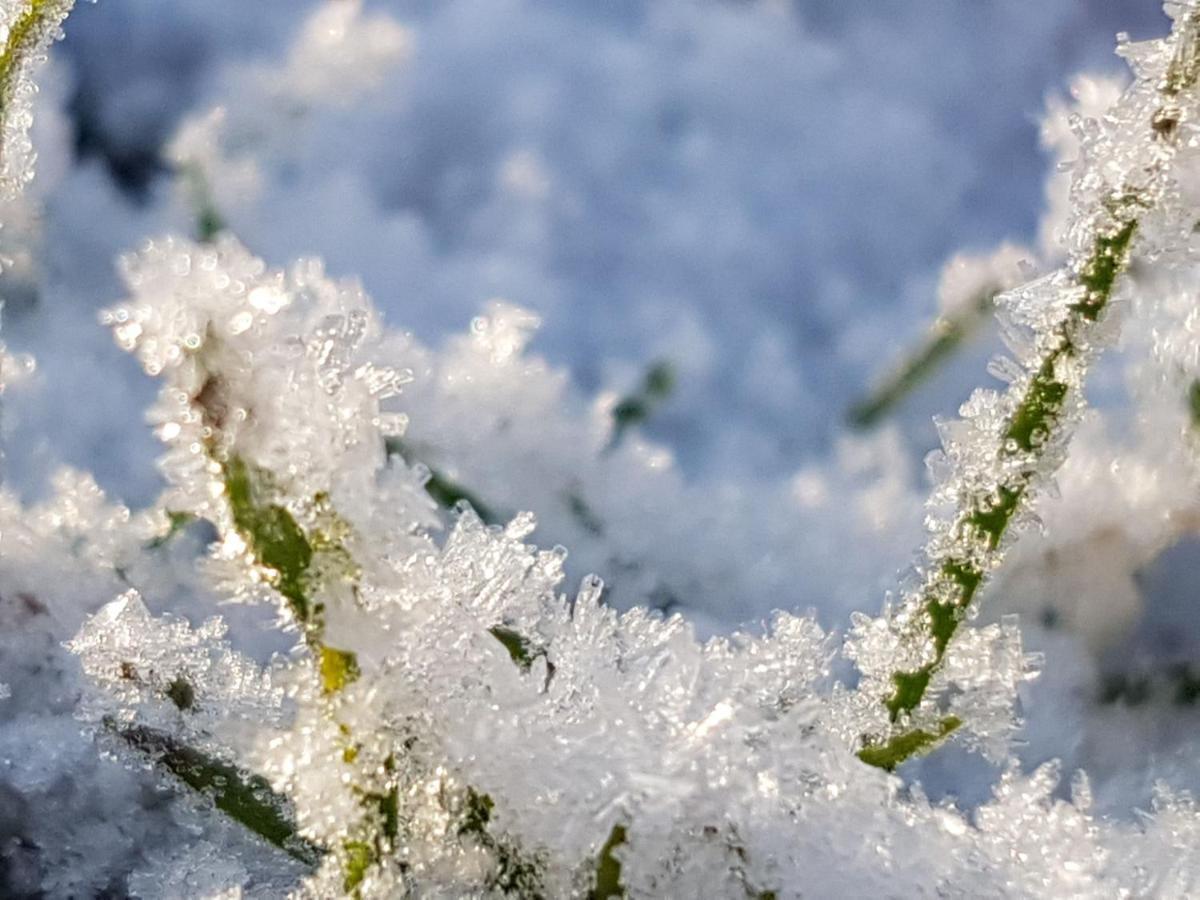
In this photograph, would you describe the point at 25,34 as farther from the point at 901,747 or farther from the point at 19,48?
the point at 901,747

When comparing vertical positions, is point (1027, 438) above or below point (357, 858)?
above

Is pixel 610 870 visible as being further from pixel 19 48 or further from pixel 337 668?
pixel 19 48

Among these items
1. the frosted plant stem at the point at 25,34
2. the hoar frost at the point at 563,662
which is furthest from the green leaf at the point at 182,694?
the frosted plant stem at the point at 25,34

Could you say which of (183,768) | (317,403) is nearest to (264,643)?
(183,768)

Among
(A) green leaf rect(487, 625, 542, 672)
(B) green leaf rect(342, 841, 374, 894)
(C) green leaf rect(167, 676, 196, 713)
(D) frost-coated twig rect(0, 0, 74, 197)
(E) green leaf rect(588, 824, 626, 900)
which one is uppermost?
(D) frost-coated twig rect(0, 0, 74, 197)

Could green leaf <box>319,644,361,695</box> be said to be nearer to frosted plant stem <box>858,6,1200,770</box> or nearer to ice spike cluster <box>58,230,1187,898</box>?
ice spike cluster <box>58,230,1187,898</box>

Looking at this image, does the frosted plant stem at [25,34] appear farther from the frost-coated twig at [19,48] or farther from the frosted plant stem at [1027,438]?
the frosted plant stem at [1027,438]

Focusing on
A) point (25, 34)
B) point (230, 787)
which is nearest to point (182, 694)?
point (230, 787)

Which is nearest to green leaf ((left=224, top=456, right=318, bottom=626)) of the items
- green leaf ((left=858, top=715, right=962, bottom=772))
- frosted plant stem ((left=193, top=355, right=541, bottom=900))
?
frosted plant stem ((left=193, top=355, right=541, bottom=900))

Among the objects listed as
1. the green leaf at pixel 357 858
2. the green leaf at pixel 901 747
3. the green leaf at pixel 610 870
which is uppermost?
the green leaf at pixel 901 747
